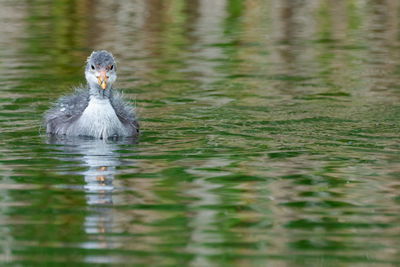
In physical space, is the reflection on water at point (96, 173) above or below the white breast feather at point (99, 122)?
below

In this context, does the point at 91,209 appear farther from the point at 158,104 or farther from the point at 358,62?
the point at 358,62

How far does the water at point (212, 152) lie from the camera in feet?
29.8

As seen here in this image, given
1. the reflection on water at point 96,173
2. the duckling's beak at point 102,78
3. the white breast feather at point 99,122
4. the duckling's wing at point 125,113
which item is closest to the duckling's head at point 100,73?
the duckling's beak at point 102,78

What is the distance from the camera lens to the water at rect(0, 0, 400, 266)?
9086mm

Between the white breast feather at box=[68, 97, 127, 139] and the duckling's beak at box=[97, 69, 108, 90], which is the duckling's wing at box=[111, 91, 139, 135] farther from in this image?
the duckling's beak at box=[97, 69, 108, 90]

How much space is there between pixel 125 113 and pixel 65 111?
33.3 inches

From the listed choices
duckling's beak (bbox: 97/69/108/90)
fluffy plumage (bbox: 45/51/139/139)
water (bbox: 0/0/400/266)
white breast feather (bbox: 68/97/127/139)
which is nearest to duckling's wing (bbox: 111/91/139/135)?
fluffy plumage (bbox: 45/51/139/139)

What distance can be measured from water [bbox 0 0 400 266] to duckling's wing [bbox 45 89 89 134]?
243mm

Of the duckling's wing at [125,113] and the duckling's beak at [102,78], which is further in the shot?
the duckling's wing at [125,113]

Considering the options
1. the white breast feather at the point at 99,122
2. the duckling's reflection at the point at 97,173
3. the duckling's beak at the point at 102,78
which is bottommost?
the duckling's reflection at the point at 97,173

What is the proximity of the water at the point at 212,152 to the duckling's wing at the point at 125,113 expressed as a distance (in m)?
0.28

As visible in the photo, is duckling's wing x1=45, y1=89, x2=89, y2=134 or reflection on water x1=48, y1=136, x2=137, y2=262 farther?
duckling's wing x1=45, y1=89, x2=89, y2=134

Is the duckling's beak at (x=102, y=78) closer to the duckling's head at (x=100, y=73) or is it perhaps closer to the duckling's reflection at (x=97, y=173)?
the duckling's head at (x=100, y=73)

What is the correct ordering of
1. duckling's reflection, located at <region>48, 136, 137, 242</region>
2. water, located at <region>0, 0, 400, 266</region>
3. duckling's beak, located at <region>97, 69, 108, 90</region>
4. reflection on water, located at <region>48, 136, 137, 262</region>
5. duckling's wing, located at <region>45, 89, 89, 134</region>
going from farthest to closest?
duckling's wing, located at <region>45, 89, 89, 134</region> → duckling's beak, located at <region>97, 69, 108, 90</region> → duckling's reflection, located at <region>48, 136, 137, 242</region> → reflection on water, located at <region>48, 136, 137, 262</region> → water, located at <region>0, 0, 400, 266</region>
